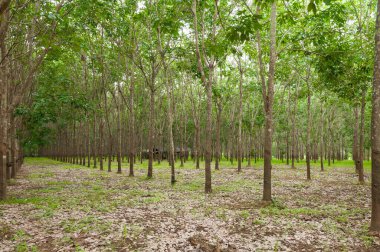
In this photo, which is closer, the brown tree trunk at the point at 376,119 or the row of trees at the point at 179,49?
the brown tree trunk at the point at 376,119

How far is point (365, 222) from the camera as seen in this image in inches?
385

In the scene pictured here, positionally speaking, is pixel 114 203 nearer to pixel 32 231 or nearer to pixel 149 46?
pixel 32 231

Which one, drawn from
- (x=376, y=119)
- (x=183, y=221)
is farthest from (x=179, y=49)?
(x=376, y=119)

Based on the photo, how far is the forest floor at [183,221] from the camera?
311 inches

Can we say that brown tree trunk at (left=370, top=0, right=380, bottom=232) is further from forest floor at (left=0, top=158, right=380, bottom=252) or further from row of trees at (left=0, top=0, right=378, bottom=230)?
row of trees at (left=0, top=0, right=378, bottom=230)

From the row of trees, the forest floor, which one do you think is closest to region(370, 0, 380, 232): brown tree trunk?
the forest floor

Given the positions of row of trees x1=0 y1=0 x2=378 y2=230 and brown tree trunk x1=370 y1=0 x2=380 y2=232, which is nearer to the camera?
brown tree trunk x1=370 y1=0 x2=380 y2=232

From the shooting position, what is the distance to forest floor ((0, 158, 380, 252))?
789 cm

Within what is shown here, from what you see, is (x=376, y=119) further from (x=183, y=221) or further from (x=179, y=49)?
(x=179, y=49)

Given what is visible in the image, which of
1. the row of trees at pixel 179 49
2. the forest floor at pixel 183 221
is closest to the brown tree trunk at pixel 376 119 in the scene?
the forest floor at pixel 183 221

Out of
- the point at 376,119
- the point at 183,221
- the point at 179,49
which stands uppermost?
the point at 179,49

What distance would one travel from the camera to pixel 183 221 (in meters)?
10.2

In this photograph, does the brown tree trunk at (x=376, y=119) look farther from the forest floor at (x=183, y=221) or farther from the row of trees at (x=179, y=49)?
the row of trees at (x=179, y=49)

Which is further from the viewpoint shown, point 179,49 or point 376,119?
point 179,49
